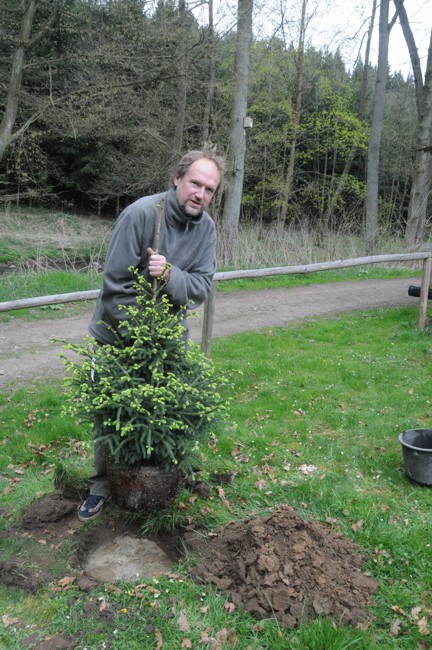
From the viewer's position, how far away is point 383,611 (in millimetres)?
2844

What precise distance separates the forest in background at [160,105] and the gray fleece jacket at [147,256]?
39.5 ft

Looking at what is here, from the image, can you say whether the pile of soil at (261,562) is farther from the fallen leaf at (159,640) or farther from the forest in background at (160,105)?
the forest in background at (160,105)

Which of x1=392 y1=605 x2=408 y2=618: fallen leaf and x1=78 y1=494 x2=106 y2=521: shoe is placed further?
x1=78 y1=494 x2=106 y2=521: shoe

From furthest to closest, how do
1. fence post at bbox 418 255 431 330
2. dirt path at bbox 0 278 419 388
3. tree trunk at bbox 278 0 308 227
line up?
tree trunk at bbox 278 0 308 227 < fence post at bbox 418 255 431 330 < dirt path at bbox 0 278 419 388

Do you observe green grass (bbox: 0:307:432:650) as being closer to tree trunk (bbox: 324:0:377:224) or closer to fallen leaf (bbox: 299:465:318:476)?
fallen leaf (bbox: 299:465:318:476)

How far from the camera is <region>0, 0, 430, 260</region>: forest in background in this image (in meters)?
14.3

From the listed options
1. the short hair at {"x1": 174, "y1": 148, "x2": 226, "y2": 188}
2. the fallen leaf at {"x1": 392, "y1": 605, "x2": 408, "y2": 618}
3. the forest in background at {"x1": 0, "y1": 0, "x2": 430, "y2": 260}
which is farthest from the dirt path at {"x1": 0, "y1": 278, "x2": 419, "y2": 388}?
the forest in background at {"x1": 0, "y1": 0, "x2": 430, "y2": 260}

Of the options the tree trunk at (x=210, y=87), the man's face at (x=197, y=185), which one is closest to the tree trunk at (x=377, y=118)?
the tree trunk at (x=210, y=87)

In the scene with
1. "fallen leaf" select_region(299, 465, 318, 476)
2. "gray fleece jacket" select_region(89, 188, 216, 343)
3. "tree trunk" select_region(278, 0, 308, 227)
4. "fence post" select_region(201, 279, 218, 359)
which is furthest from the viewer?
"tree trunk" select_region(278, 0, 308, 227)

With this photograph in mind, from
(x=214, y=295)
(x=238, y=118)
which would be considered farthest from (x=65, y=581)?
(x=238, y=118)

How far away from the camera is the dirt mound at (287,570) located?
2.71m

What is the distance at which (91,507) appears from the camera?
3467 mm

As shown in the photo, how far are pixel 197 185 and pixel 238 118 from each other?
41.7 feet

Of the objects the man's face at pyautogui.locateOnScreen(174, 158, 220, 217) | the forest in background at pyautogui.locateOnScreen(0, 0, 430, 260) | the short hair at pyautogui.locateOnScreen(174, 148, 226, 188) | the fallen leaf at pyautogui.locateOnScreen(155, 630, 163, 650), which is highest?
the forest in background at pyautogui.locateOnScreen(0, 0, 430, 260)
